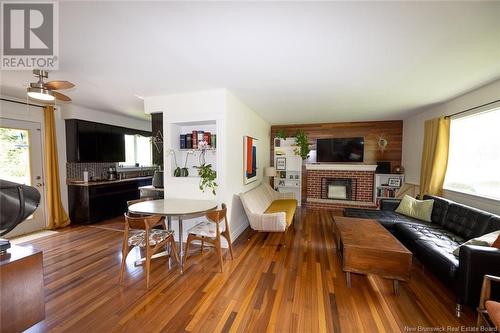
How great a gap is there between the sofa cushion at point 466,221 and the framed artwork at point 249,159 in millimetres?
3169

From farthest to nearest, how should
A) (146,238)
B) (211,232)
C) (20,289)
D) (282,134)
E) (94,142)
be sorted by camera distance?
(282,134) < (94,142) < (211,232) < (146,238) < (20,289)

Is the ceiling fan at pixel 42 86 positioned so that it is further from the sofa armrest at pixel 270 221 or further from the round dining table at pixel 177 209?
the sofa armrest at pixel 270 221

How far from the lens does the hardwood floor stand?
1.68 meters

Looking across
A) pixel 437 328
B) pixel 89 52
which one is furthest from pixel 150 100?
pixel 437 328

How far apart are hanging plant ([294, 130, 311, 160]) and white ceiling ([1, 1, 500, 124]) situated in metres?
2.38

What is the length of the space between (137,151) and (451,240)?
22.0 feet

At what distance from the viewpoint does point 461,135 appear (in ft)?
11.2

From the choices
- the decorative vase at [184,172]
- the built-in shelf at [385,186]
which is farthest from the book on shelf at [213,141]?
the built-in shelf at [385,186]

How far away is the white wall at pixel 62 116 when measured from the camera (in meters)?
3.48

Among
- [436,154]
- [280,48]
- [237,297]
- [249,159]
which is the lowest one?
[237,297]

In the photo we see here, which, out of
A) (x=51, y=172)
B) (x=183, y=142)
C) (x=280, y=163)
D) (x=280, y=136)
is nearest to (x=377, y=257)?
(x=183, y=142)

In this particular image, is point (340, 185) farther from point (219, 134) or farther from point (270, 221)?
point (219, 134)

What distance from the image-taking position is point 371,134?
215 inches

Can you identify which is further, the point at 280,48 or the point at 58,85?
the point at 58,85
